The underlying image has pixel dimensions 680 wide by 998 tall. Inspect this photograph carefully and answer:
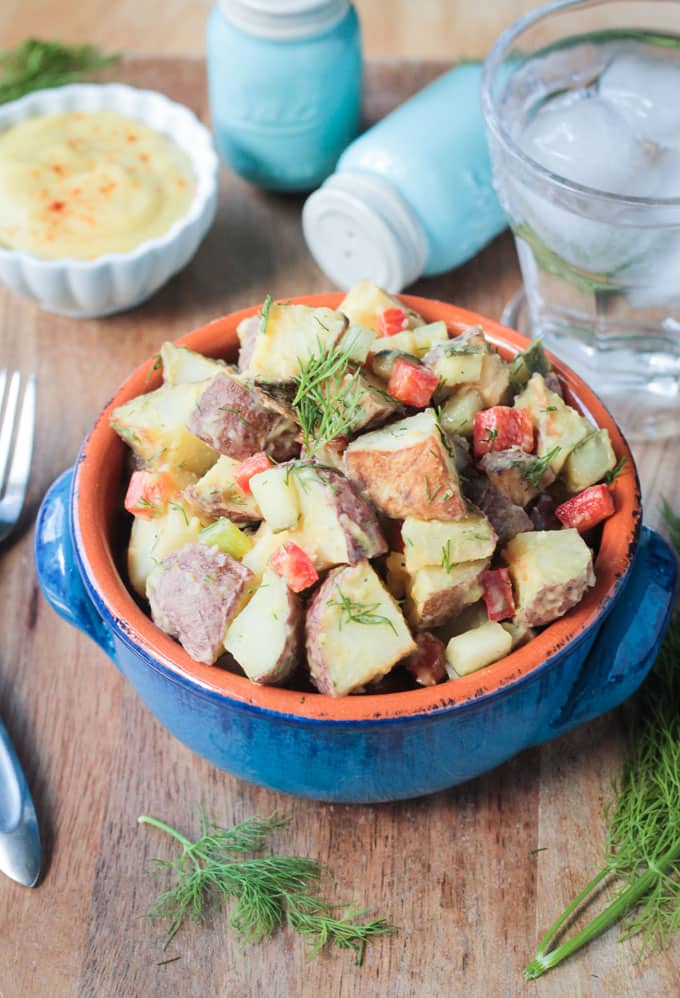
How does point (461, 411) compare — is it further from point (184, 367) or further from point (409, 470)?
point (184, 367)

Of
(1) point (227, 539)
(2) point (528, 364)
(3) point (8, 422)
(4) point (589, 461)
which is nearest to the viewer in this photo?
(1) point (227, 539)

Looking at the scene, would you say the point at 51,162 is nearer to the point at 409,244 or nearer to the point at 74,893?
the point at 409,244

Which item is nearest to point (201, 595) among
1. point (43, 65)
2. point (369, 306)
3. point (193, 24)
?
point (369, 306)

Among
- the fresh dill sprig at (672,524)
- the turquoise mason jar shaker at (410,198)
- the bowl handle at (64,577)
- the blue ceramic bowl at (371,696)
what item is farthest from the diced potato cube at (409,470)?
the turquoise mason jar shaker at (410,198)

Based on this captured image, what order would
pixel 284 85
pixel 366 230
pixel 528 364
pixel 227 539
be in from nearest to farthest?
pixel 227 539, pixel 528 364, pixel 366 230, pixel 284 85

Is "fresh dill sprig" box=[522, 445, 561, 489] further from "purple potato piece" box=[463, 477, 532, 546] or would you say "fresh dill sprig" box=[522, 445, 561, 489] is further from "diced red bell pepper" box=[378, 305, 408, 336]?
"diced red bell pepper" box=[378, 305, 408, 336]

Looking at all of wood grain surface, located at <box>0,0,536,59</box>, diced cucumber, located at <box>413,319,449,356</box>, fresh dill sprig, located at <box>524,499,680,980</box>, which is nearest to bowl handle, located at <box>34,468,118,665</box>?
diced cucumber, located at <box>413,319,449,356</box>

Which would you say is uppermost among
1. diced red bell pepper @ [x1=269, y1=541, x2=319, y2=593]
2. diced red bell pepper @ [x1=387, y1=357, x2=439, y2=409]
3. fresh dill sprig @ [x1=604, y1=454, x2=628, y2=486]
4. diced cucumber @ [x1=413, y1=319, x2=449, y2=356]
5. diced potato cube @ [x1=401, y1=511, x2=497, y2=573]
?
diced red bell pepper @ [x1=387, y1=357, x2=439, y2=409]
